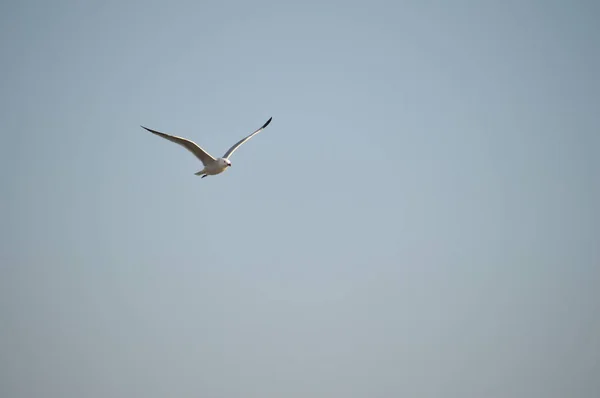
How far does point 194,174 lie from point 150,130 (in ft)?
12.3

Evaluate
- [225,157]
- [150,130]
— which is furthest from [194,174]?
[150,130]

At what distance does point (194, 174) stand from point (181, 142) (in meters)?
1.89

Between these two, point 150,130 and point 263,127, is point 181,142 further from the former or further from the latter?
point 263,127

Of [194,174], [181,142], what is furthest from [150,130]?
[194,174]

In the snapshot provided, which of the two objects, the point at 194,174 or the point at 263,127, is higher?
the point at 263,127

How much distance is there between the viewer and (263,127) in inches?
1153

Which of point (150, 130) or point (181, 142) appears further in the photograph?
point (181, 142)

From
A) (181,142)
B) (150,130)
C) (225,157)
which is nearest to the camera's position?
(150,130)

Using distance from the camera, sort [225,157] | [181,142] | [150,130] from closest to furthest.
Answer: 1. [150,130]
2. [181,142]
3. [225,157]

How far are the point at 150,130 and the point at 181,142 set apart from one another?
6.55ft

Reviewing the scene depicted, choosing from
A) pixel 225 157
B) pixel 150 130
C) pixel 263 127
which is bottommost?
pixel 150 130

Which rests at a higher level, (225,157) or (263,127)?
(263,127)

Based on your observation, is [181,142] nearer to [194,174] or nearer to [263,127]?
[194,174]

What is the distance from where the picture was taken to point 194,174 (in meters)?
26.9
